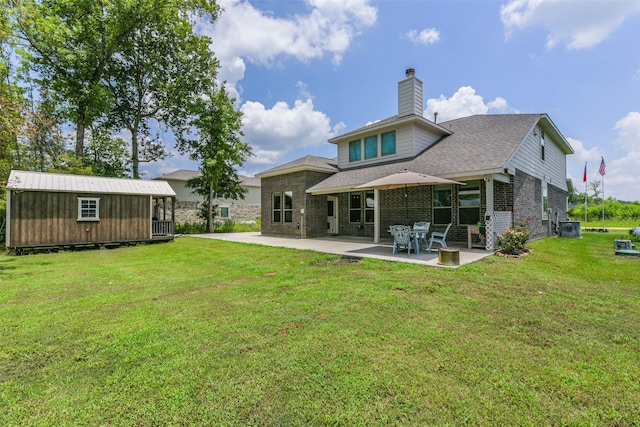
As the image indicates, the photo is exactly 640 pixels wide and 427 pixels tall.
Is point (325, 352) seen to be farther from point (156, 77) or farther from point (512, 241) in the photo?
point (156, 77)

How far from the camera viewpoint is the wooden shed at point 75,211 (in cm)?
1094

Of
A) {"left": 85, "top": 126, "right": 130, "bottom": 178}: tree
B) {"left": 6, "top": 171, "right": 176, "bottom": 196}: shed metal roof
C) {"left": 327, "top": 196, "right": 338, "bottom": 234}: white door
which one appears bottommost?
{"left": 327, "top": 196, "right": 338, "bottom": 234}: white door

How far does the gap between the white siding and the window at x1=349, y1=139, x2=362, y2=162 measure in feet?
23.7

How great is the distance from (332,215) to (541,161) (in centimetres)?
1034

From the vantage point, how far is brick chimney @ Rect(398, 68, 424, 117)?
1382cm

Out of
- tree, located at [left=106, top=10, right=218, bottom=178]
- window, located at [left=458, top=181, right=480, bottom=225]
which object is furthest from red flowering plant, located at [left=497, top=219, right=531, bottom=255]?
tree, located at [left=106, top=10, right=218, bottom=178]

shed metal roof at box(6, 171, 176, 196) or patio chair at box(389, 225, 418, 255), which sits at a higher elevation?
shed metal roof at box(6, 171, 176, 196)

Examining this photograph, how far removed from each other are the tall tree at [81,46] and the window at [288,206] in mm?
13304

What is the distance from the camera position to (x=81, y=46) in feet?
56.9

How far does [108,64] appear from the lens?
19.3 m

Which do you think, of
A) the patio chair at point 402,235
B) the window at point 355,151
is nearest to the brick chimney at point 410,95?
the window at point 355,151

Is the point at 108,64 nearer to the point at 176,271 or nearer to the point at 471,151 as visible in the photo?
the point at 176,271

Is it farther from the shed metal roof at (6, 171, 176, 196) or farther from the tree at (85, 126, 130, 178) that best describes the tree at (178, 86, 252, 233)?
the shed metal roof at (6, 171, 176, 196)

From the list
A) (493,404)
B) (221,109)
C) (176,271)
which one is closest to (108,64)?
(221,109)
